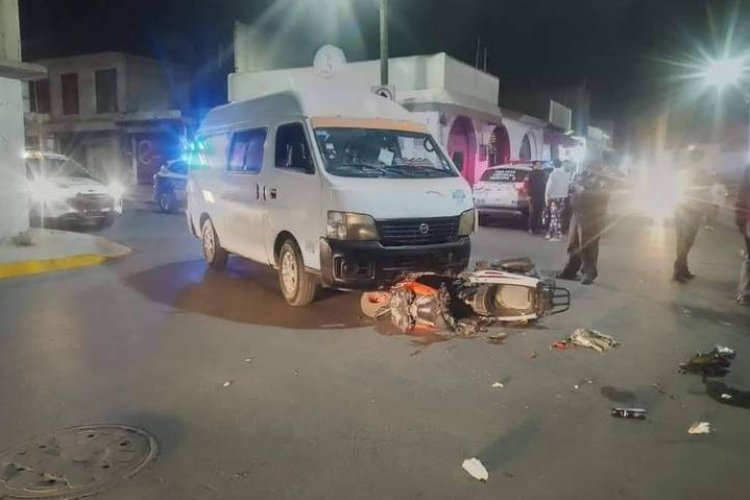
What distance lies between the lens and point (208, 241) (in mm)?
9859

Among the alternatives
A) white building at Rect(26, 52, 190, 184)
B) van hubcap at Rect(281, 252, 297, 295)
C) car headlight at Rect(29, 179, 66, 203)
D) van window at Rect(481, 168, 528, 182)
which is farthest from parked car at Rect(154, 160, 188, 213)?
white building at Rect(26, 52, 190, 184)

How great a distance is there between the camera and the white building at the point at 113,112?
3238 cm

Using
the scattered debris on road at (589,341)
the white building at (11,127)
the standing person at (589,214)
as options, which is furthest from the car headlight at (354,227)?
the white building at (11,127)

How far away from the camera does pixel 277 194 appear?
753cm

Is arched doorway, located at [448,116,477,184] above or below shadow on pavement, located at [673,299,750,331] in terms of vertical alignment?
above

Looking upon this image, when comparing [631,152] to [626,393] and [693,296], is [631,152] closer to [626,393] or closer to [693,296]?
[693,296]

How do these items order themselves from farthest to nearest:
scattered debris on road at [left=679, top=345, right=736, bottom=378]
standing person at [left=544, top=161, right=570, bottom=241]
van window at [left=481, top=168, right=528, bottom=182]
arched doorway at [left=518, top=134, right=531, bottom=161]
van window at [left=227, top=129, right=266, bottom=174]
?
arched doorway at [left=518, top=134, right=531, bottom=161], van window at [left=481, top=168, right=528, bottom=182], standing person at [left=544, top=161, right=570, bottom=241], van window at [left=227, top=129, right=266, bottom=174], scattered debris on road at [left=679, top=345, right=736, bottom=378]

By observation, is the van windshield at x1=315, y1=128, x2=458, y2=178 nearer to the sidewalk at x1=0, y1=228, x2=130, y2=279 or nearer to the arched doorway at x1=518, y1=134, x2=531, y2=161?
the sidewalk at x1=0, y1=228, x2=130, y2=279

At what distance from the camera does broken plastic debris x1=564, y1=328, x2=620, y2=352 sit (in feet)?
19.9

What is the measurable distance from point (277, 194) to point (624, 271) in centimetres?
573

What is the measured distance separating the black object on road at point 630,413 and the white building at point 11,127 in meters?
10.0

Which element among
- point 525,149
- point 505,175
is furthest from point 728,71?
point 505,175

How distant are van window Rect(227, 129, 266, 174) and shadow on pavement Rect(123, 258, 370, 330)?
1550 millimetres

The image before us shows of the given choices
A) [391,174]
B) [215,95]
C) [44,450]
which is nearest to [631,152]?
[215,95]
